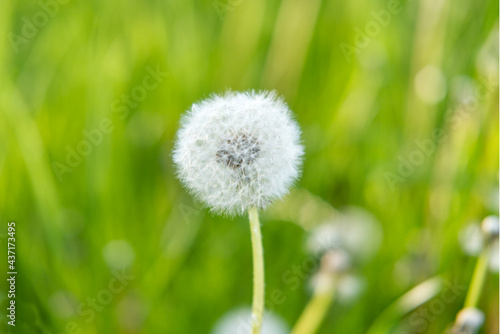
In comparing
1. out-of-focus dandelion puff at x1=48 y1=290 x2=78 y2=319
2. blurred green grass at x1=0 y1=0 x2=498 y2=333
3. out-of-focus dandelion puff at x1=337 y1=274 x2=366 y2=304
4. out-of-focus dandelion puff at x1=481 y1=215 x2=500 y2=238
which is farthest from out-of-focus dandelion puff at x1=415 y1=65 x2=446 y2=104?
out-of-focus dandelion puff at x1=48 y1=290 x2=78 y2=319

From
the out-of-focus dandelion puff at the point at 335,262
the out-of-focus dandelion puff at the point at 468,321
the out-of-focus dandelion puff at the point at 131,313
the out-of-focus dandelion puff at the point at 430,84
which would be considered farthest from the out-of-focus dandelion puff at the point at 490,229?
the out-of-focus dandelion puff at the point at 430,84

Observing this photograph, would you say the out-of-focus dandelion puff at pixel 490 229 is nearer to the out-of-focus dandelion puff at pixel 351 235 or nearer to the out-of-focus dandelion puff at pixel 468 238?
the out-of-focus dandelion puff at pixel 468 238

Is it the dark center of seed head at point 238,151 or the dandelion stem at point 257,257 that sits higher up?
the dark center of seed head at point 238,151

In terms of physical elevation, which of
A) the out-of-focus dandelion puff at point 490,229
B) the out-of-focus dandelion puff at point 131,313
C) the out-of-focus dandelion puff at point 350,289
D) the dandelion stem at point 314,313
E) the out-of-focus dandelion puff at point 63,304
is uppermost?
the out-of-focus dandelion puff at point 490,229

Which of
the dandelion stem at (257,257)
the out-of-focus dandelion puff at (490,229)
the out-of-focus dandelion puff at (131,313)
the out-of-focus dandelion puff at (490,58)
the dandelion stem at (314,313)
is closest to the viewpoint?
the dandelion stem at (257,257)

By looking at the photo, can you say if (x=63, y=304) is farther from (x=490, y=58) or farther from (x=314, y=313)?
(x=490, y=58)

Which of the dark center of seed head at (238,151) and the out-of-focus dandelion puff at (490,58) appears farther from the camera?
the out-of-focus dandelion puff at (490,58)

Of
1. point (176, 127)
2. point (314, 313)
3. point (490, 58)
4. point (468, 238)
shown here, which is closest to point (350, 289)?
point (314, 313)

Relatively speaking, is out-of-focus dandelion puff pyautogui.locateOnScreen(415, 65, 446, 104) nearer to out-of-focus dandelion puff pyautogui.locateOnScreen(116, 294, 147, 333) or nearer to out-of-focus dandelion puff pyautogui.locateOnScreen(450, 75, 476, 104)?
out-of-focus dandelion puff pyautogui.locateOnScreen(450, 75, 476, 104)
